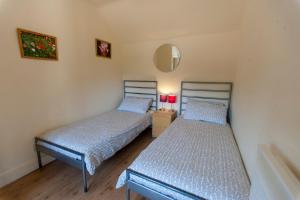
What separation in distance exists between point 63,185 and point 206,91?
2770 mm

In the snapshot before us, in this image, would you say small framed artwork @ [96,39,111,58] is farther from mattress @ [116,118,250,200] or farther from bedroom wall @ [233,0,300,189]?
bedroom wall @ [233,0,300,189]

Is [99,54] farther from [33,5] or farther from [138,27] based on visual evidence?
[33,5]

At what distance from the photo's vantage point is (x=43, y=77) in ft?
6.76

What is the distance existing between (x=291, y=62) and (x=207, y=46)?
226 cm

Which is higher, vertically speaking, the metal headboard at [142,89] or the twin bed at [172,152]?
the metal headboard at [142,89]

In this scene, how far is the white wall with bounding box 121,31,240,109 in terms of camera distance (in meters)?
2.72

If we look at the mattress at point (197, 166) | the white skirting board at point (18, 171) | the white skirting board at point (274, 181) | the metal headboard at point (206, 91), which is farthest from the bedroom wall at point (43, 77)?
the white skirting board at point (274, 181)

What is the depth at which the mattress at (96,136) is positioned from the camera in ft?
5.54

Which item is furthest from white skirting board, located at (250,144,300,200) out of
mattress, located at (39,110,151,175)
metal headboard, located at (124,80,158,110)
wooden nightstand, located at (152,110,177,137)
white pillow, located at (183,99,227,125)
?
metal headboard, located at (124,80,158,110)

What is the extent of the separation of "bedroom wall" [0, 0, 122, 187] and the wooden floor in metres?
0.17

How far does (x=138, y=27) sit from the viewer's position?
3025 mm

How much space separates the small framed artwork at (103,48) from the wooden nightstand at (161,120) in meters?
1.63

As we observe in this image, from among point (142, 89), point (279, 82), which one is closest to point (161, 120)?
point (142, 89)

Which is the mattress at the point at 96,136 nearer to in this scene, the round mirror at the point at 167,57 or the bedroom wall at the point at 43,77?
the bedroom wall at the point at 43,77
